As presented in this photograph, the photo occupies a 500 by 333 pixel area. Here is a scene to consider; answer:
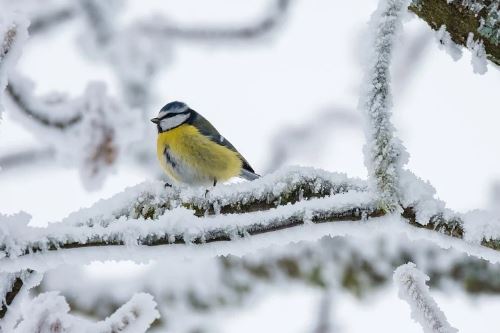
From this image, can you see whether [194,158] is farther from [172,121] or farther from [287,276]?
[287,276]

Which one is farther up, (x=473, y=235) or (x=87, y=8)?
(x=87, y=8)

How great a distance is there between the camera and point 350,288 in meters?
2.16

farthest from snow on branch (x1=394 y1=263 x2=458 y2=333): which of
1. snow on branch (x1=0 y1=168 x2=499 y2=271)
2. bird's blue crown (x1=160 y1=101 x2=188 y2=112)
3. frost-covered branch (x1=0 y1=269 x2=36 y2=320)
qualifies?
bird's blue crown (x1=160 y1=101 x2=188 y2=112)

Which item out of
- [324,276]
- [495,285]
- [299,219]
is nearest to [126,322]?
[299,219]

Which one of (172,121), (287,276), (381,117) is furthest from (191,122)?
(381,117)

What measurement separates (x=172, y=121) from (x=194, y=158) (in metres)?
0.29

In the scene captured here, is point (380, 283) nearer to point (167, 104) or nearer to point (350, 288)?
point (350, 288)

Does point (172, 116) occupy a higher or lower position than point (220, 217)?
higher

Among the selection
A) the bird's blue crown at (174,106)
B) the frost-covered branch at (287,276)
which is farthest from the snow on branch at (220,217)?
the bird's blue crown at (174,106)

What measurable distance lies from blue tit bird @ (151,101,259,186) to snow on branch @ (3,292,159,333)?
1735 millimetres

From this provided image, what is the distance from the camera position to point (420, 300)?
85 cm

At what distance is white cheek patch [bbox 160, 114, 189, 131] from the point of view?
2.92 meters

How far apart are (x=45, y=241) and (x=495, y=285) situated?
58.7 inches

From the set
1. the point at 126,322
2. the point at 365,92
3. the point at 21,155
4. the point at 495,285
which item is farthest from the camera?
the point at 21,155
